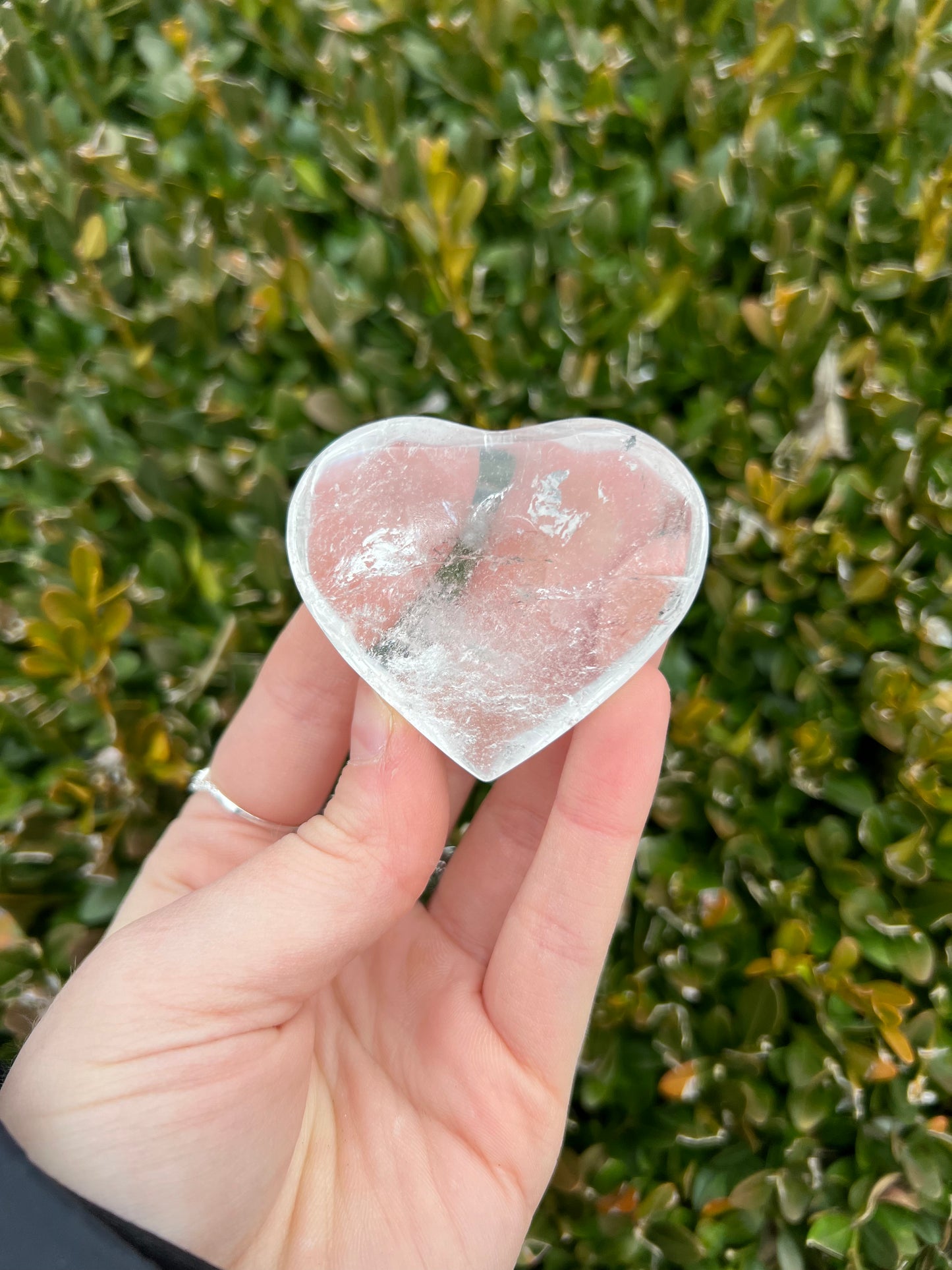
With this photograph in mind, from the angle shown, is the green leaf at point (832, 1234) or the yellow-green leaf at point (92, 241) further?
the yellow-green leaf at point (92, 241)

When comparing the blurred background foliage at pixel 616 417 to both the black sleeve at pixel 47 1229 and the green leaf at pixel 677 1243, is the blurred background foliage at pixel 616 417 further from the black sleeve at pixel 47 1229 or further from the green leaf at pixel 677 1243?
the black sleeve at pixel 47 1229

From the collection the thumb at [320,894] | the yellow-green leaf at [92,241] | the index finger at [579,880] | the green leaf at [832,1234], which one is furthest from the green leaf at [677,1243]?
the yellow-green leaf at [92,241]

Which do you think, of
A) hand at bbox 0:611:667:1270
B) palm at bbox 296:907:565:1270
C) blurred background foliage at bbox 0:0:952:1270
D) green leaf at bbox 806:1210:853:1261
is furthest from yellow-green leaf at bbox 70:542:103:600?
green leaf at bbox 806:1210:853:1261

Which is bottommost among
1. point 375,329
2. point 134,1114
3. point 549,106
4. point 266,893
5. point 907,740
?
point 907,740

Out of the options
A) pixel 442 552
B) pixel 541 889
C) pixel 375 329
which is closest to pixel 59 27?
pixel 375 329

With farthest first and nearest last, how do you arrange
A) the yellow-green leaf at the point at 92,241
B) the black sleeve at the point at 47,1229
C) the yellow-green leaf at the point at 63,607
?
the yellow-green leaf at the point at 92,241, the yellow-green leaf at the point at 63,607, the black sleeve at the point at 47,1229

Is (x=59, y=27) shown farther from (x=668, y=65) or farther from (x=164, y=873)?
(x=164, y=873)
